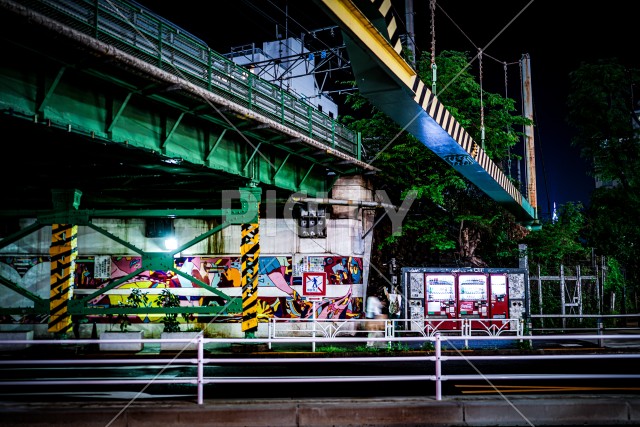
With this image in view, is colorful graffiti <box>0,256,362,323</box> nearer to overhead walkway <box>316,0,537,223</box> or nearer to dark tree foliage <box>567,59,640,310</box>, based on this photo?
overhead walkway <box>316,0,537,223</box>

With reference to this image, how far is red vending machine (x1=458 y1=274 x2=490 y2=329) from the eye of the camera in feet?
69.2

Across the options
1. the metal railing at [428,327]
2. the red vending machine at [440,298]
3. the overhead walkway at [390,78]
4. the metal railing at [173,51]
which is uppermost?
the metal railing at [173,51]

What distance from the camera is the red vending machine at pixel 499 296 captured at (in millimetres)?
21047

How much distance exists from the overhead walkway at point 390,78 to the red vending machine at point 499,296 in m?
6.91

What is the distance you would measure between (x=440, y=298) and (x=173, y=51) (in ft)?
46.3

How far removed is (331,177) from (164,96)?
11.8 meters

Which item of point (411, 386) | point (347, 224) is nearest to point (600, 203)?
Result: point (347, 224)

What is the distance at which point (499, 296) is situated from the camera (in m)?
21.2

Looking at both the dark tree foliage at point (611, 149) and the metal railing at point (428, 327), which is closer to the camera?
the metal railing at point (428, 327)

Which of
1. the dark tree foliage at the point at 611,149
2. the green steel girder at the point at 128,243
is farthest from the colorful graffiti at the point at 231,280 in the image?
the dark tree foliage at the point at 611,149

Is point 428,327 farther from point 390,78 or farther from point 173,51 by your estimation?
point 173,51

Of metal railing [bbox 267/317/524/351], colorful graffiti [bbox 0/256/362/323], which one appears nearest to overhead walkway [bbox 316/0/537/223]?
metal railing [bbox 267/317/524/351]

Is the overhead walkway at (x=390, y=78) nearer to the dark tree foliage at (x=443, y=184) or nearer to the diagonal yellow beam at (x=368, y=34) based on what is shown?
the diagonal yellow beam at (x=368, y=34)

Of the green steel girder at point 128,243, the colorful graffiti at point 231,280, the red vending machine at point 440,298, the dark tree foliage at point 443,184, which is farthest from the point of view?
the dark tree foliage at point 443,184
